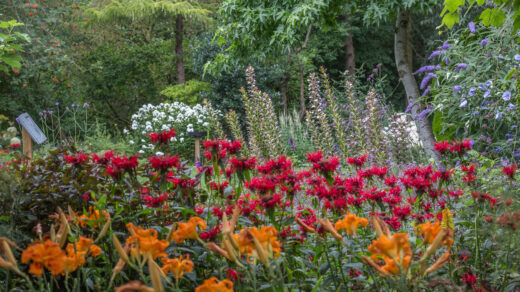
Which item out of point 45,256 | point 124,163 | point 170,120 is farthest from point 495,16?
point 170,120

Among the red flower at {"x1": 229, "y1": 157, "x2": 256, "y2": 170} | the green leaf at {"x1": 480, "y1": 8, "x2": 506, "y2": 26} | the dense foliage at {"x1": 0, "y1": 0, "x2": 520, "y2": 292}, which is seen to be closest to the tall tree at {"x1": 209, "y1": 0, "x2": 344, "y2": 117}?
the dense foliage at {"x1": 0, "y1": 0, "x2": 520, "y2": 292}

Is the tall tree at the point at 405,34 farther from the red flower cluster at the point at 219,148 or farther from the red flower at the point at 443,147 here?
the red flower cluster at the point at 219,148

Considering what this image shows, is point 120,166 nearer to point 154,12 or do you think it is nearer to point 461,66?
point 461,66

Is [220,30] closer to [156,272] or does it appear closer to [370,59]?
[156,272]

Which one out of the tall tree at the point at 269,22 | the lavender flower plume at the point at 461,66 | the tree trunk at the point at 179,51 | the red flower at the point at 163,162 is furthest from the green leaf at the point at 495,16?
the tree trunk at the point at 179,51

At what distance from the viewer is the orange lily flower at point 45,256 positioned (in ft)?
3.05

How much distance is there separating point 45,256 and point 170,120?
8.34 meters

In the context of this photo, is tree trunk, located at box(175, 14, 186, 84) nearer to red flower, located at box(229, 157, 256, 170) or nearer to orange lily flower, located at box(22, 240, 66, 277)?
red flower, located at box(229, 157, 256, 170)

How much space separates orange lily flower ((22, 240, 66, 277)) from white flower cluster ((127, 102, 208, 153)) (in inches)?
313

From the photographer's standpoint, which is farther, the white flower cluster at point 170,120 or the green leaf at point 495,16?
the white flower cluster at point 170,120

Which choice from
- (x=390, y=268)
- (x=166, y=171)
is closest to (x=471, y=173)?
(x=390, y=268)

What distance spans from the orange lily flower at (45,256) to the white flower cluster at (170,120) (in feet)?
26.1

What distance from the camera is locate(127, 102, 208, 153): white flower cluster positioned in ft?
30.0

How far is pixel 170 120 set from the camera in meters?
9.12
